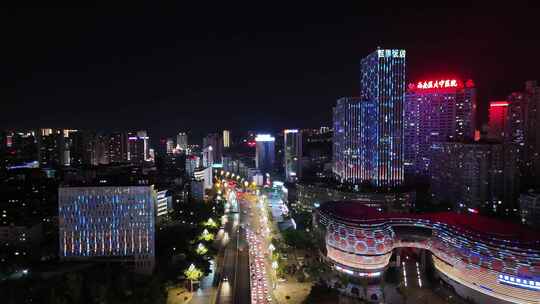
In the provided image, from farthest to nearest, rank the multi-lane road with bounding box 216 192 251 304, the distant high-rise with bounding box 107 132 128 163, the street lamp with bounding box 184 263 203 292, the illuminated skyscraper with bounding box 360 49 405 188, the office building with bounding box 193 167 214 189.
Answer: the distant high-rise with bounding box 107 132 128 163
the office building with bounding box 193 167 214 189
the illuminated skyscraper with bounding box 360 49 405 188
the street lamp with bounding box 184 263 203 292
the multi-lane road with bounding box 216 192 251 304

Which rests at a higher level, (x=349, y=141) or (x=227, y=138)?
(x=227, y=138)

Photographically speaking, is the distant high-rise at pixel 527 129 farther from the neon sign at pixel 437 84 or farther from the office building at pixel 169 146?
the office building at pixel 169 146

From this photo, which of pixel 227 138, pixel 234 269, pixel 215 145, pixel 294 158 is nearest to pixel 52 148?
pixel 294 158

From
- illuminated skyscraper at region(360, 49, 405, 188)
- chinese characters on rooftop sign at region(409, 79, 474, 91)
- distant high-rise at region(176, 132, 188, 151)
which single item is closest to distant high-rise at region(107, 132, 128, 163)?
distant high-rise at region(176, 132, 188, 151)

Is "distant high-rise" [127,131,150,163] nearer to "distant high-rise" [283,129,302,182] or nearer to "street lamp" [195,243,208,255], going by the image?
"distant high-rise" [283,129,302,182]

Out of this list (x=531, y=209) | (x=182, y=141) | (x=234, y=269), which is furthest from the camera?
(x=182, y=141)

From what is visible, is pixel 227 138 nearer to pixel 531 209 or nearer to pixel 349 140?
pixel 349 140
